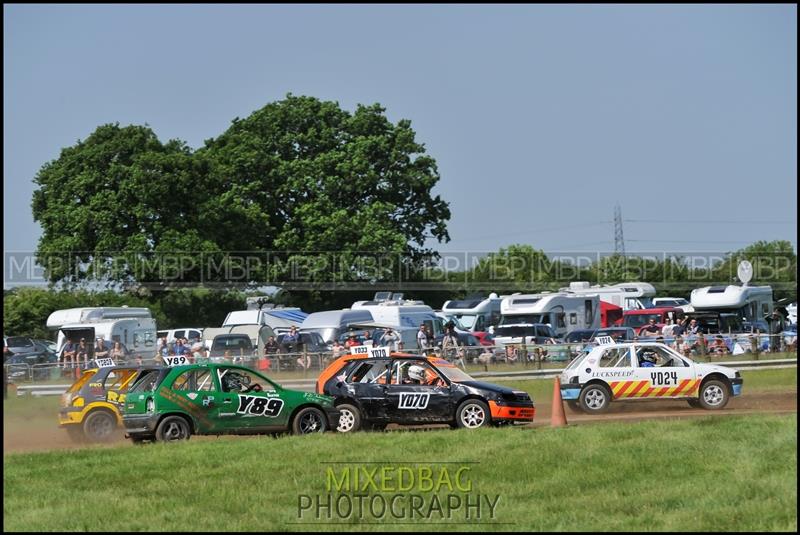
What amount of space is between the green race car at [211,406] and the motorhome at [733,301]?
89.6ft

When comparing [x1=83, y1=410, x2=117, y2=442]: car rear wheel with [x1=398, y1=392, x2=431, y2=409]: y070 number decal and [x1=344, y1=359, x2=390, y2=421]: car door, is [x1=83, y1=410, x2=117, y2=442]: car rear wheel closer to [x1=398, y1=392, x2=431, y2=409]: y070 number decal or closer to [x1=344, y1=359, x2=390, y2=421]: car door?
[x1=344, y1=359, x2=390, y2=421]: car door

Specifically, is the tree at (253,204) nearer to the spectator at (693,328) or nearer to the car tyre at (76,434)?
the spectator at (693,328)

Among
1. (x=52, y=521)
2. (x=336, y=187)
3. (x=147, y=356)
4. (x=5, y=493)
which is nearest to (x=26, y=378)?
(x=147, y=356)

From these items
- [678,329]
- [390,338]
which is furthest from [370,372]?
[678,329]

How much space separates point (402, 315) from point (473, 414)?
804 inches

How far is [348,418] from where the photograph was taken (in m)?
19.4

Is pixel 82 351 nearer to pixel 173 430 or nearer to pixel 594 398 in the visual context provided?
pixel 173 430

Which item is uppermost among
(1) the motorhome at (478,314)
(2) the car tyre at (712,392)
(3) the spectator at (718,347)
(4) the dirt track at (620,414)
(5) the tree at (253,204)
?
(5) the tree at (253,204)

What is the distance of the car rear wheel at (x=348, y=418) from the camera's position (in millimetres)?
19328

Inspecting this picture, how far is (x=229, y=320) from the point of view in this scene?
4062 centimetres

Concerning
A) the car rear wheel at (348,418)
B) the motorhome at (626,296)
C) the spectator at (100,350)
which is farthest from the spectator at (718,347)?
the spectator at (100,350)

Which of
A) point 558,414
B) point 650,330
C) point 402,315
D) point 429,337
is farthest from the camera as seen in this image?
point 402,315

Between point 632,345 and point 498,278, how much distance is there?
6355 centimetres

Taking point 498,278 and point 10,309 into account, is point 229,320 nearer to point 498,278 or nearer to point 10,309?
point 10,309
